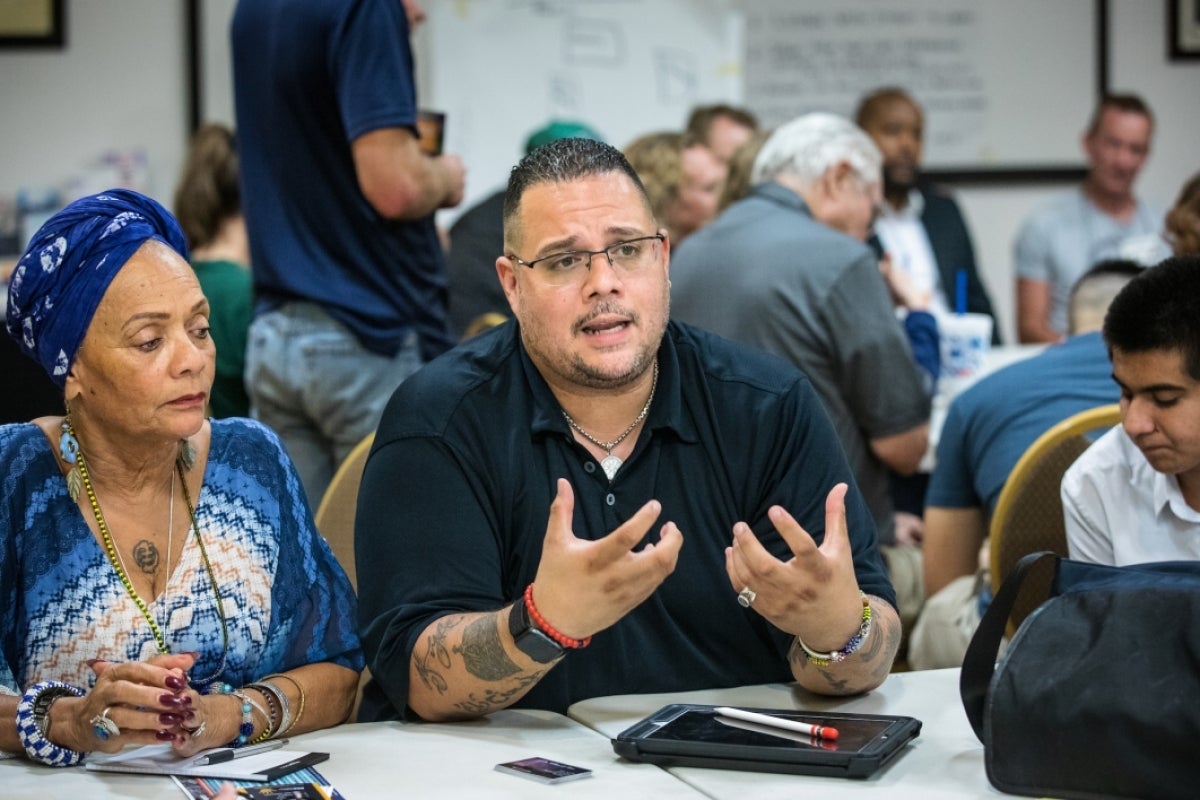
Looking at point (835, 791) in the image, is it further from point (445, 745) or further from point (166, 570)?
point (166, 570)

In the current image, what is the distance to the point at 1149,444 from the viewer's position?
201 centimetres

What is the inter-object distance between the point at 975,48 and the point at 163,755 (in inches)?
217

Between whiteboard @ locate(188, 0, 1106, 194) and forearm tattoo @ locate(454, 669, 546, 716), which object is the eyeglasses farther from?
whiteboard @ locate(188, 0, 1106, 194)

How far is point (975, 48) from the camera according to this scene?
6.33 meters

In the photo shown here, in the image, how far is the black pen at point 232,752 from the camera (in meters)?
1.59

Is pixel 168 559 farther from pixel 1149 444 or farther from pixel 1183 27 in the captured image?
pixel 1183 27

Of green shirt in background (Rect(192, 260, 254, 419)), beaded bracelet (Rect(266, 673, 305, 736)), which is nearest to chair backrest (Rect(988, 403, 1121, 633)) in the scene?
beaded bracelet (Rect(266, 673, 305, 736))

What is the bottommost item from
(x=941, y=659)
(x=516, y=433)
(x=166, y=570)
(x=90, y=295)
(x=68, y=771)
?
(x=941, y=659)

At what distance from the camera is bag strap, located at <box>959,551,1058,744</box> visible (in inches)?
61.4

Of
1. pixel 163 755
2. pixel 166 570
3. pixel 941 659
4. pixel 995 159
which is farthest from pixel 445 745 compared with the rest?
pixel 995 159

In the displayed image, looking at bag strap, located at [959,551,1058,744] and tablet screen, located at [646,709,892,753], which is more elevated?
bag strap, located at [959,551,1058,744]

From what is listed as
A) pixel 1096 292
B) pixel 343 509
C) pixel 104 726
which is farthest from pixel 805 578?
pixel 1096 292

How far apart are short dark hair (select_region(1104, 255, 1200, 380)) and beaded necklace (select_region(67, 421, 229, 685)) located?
50.7 inches

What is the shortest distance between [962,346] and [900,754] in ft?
7.96
